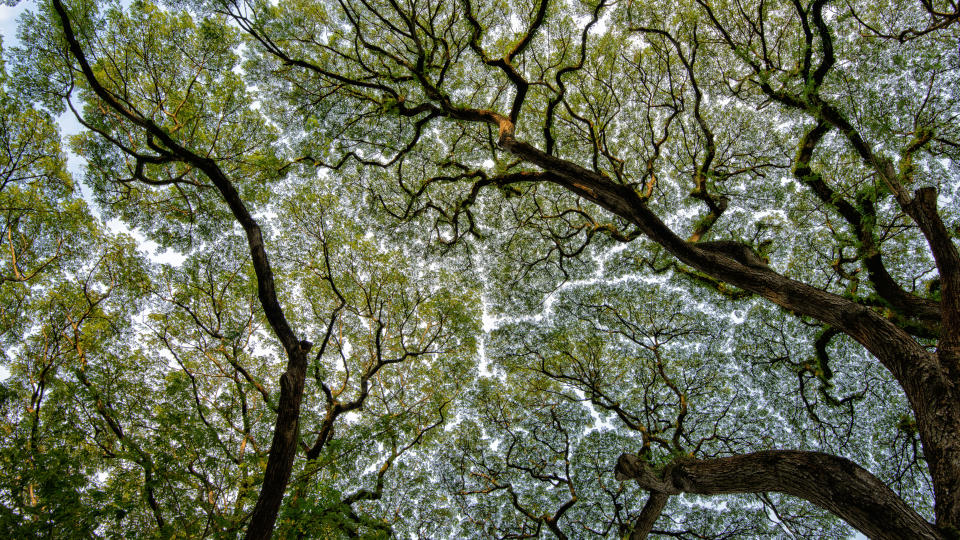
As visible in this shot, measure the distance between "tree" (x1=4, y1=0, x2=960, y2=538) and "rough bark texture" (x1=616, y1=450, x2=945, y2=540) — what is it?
0.04 metres

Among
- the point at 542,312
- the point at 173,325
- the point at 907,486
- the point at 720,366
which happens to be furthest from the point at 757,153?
the point at 173,325

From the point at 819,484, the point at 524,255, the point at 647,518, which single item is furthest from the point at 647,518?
the point at 524,255

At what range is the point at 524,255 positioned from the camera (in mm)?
11328

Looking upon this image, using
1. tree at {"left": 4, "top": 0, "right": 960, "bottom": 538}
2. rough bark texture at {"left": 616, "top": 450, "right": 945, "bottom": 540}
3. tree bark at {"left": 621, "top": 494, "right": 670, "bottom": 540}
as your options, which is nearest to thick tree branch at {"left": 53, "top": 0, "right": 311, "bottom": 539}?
tree at {"left": 4, "top": 0, "right": 960, "bottom": 538}

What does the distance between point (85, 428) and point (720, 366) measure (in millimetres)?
15068

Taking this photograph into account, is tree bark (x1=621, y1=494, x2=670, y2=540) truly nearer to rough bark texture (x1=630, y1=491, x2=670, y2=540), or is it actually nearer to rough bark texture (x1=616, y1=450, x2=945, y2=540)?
rough bark texture (x1=630, y1=491, x2=670, y2=540)

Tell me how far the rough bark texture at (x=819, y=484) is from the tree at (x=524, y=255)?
44 millimetres

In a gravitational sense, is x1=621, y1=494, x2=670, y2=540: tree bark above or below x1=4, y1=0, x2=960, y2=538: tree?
below

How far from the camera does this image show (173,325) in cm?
955

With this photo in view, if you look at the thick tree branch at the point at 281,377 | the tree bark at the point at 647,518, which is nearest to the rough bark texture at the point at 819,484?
the tree bark at the point at 647,518

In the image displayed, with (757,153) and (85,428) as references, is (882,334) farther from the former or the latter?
(85,428)

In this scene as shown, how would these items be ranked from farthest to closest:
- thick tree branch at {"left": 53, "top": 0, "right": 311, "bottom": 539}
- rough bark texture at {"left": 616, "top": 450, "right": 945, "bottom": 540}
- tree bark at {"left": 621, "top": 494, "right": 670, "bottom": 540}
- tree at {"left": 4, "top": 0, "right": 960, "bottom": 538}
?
1. tree bark at {"left": 621, "top": 494, "right": 670, "bottom": 540}
2. tree at {"left": 4, "top": 0, "right": 960, "bottom": 538}
3. thick tree branch at {"left": 53, "top": 0, "right": 311, "bottom": 539}
4. rough bark texture at {"left": 616, "top": 450, "right": 945, "bottom": 540}

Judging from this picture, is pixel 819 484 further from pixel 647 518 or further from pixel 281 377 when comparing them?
pixel 281 377

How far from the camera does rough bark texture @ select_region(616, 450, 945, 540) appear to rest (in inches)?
120
